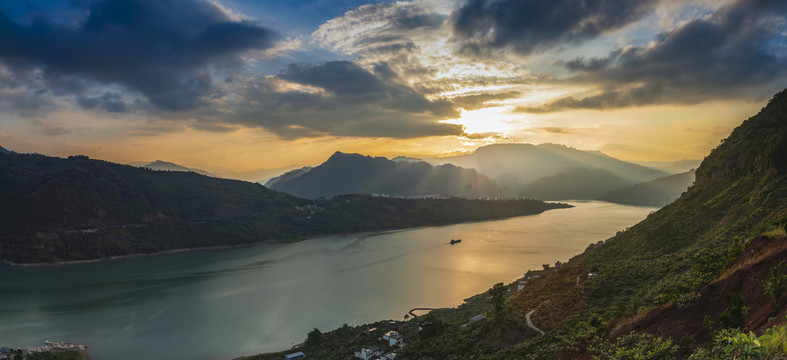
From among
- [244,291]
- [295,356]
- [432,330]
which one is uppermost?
[432,330]

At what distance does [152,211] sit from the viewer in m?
116

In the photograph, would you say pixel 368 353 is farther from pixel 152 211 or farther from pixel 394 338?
pixel 152 211

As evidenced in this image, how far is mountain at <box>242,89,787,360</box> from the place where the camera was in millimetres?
9898


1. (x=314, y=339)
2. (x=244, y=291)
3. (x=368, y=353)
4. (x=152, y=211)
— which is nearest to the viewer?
(x=368, y=353)

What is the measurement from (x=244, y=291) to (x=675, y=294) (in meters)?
59.0

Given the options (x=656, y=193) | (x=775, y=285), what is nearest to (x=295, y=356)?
(x=775, y=285)

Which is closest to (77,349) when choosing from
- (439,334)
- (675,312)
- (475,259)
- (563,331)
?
(439,334)

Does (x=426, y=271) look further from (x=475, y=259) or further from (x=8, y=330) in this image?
(x=8, y=330)

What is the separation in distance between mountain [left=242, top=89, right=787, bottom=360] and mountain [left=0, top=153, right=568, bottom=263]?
272ft

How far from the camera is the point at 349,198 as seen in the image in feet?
524

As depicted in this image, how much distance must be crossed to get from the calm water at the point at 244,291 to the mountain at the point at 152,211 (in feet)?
28.7

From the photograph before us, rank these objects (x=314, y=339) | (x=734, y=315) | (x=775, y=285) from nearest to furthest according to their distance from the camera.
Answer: (x=775, y=285)
(x=734, y=315)
(x=314, y=339)

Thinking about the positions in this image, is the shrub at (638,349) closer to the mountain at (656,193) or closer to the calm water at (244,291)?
the calm water at (244,291)

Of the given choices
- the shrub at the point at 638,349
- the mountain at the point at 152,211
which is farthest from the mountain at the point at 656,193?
the shrub at the point at 638,349
